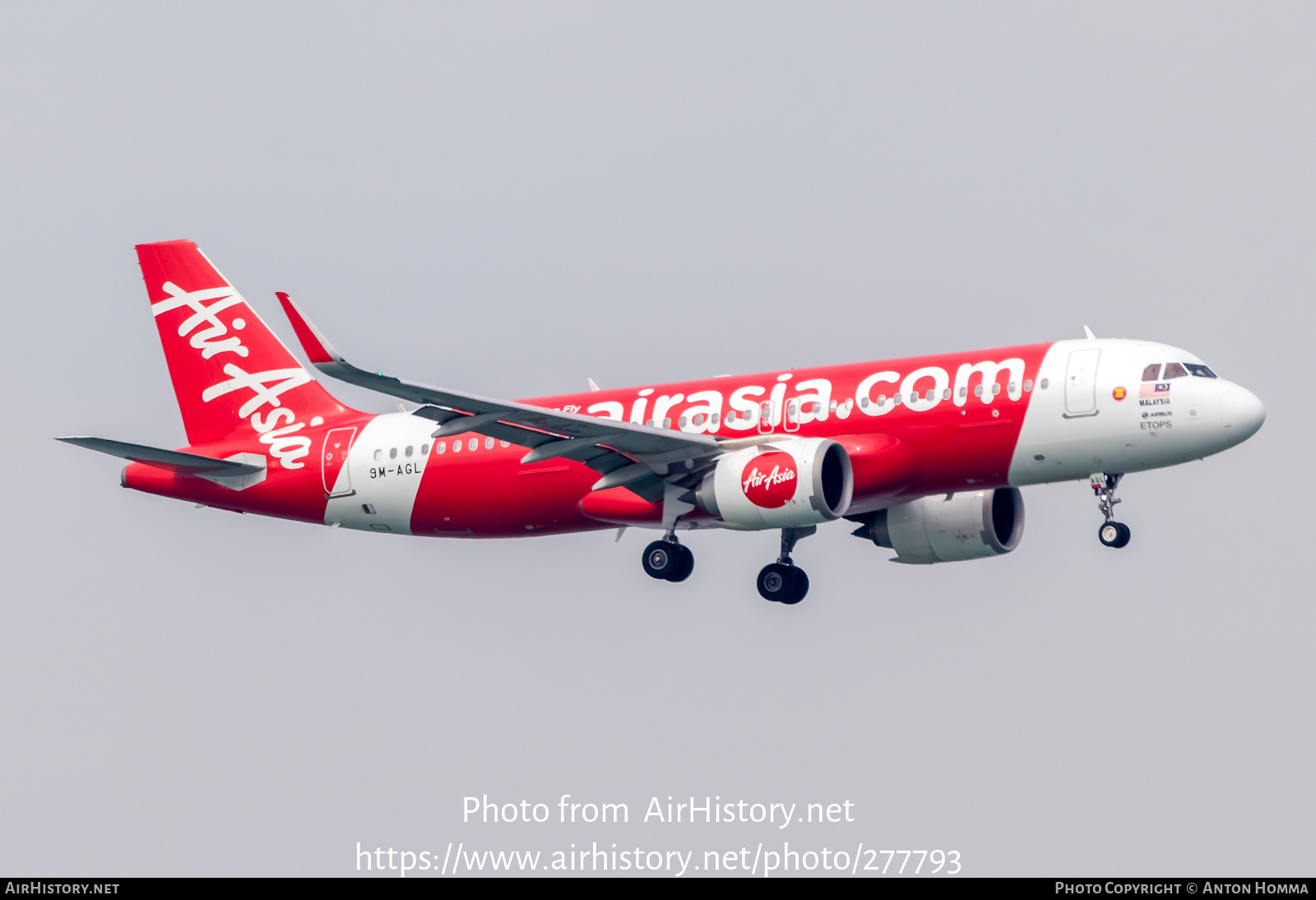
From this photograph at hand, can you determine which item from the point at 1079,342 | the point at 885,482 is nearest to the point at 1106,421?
the point at 1079,342

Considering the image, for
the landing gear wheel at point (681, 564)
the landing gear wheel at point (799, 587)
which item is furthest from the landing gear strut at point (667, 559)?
the landing gear wheel at point (799, 587)

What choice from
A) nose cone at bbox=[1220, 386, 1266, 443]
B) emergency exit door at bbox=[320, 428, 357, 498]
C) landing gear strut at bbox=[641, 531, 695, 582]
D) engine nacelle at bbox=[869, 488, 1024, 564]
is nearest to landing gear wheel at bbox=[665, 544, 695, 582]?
landing gear strut at bbox=[641, 531, 695, 582]

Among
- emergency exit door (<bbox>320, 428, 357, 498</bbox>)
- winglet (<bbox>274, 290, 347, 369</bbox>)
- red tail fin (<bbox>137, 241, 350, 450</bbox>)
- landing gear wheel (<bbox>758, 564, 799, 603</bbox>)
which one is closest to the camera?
winglet (<bbox>274, 290, 347, 369</bbox>)

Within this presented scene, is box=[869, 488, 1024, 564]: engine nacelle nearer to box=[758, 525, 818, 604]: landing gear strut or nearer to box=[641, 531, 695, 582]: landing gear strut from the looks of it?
box=[758, 525, 818, 604]: landing gear strut

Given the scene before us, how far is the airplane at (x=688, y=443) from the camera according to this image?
3978 centimetres

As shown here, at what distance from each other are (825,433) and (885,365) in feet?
6.86

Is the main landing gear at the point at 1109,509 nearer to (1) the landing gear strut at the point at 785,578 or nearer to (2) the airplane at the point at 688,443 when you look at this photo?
(2) the airplane at the point at 688,443

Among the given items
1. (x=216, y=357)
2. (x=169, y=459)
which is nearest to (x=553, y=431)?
(x=169, y=459)

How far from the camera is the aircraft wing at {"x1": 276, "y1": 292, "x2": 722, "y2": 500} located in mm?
35031

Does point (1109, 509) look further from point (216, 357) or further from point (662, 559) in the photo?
point (216, 357)

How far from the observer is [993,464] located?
40594mm

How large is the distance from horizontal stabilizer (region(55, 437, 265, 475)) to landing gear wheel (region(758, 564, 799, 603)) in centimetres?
1323

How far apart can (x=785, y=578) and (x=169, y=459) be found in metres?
15.5

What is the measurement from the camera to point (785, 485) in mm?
40156
